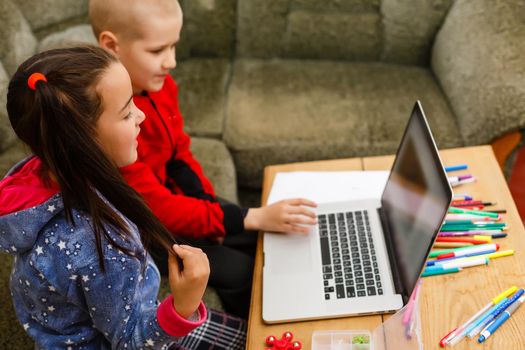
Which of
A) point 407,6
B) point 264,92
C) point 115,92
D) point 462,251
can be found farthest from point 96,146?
point 407,6

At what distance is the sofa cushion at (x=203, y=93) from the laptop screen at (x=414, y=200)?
0.85 meters

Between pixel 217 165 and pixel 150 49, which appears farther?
pixel 217 165

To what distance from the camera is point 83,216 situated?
82 cm

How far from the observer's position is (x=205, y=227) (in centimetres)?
125

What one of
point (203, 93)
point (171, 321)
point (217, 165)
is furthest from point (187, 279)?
point (203, 93)

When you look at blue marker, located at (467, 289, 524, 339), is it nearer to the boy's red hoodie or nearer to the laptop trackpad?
the laptop trackpad

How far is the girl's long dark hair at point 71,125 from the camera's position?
0.75 m

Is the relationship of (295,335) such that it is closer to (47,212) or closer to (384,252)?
(384,252)

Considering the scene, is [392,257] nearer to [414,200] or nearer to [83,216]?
[414,200]

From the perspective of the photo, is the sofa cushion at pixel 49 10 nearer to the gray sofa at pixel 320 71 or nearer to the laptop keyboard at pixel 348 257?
the gray sofa at pixel 320 71

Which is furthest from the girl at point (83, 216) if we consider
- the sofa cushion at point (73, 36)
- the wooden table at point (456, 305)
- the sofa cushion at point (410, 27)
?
the sofa cushion at point (410, 27)

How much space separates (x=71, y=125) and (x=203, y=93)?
4.14 feet

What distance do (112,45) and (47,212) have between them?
0.49 m

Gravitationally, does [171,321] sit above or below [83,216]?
below
